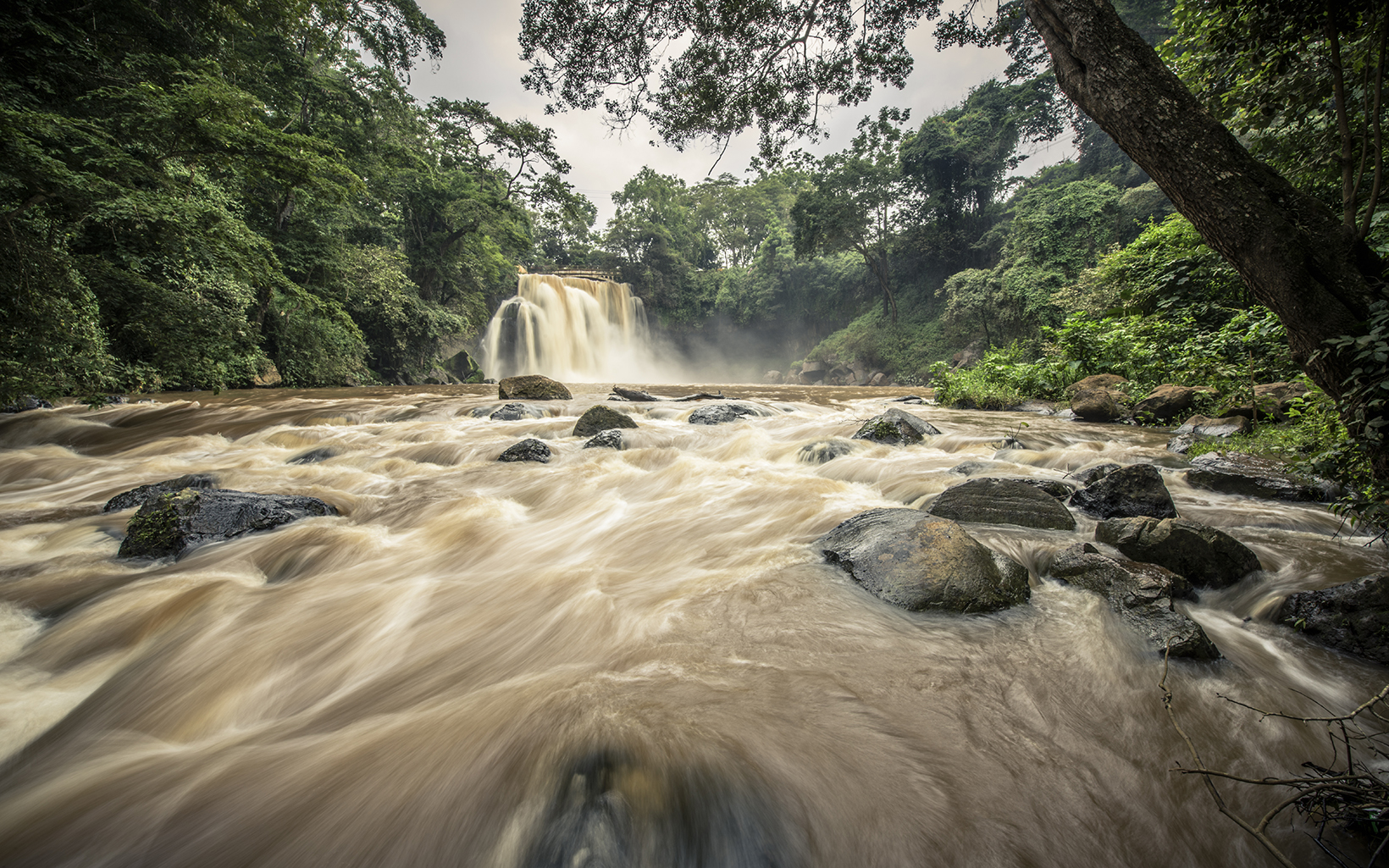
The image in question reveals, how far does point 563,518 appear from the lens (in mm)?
4078

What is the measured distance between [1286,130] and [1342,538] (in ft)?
11.2

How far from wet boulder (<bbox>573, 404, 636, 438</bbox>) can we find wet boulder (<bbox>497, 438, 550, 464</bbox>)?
3.88 feet

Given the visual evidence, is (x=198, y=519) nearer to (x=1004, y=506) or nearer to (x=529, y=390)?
(x=1004, y=506)

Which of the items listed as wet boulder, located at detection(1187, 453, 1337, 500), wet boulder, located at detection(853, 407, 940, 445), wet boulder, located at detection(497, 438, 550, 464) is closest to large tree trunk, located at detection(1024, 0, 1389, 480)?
wet boulder, located at detection(1187, 453, 1337, 500)

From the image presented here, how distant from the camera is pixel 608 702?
164cm

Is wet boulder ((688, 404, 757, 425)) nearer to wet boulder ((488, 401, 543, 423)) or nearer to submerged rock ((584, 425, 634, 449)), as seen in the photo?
submerged rock ((584, 425, 634, 449))

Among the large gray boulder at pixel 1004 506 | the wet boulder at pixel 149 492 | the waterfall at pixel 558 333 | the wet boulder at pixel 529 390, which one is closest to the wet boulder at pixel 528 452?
the wet boulder at pixel 149 492

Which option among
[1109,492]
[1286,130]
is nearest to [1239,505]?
[1109,492]

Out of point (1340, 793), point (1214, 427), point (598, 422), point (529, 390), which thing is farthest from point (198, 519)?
point (1214, 427)

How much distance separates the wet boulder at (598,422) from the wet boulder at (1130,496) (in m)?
5.52

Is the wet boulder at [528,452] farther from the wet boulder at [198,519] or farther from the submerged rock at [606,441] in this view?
the wet boulder at [198,519]

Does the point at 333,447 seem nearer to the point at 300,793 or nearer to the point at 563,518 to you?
the point at 563,518

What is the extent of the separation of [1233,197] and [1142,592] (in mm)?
1826

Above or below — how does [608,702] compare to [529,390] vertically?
below
